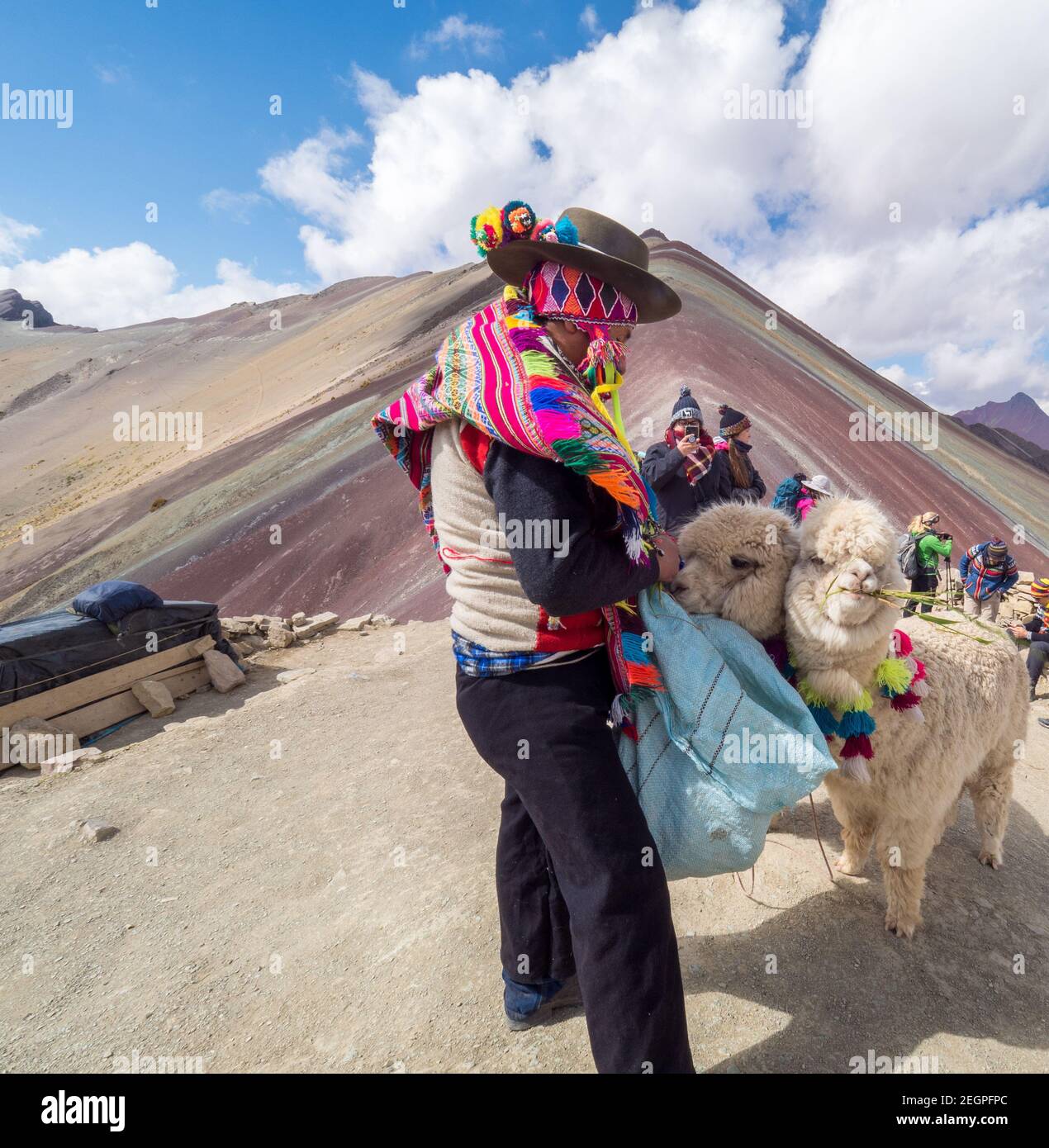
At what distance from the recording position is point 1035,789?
12.9 ft

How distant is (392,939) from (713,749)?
174 centimetres

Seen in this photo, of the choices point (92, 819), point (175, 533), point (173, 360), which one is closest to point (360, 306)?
point (173, 360)

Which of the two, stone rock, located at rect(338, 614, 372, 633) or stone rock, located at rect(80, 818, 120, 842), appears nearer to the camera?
stone rock, located at rect(80, 818, 120, 842)

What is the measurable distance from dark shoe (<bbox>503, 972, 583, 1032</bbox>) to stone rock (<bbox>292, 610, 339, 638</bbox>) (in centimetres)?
609

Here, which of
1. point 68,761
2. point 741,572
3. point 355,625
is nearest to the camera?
point 741,572

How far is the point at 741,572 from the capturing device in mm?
1902

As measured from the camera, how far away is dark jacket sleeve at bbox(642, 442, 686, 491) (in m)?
→ 3.78

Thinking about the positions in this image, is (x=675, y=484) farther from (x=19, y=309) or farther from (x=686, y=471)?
(x=19, y=309)
